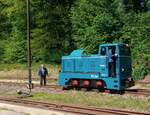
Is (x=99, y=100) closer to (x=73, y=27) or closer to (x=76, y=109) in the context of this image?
(x=76, y=109)

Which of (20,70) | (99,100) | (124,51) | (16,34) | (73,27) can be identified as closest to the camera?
(99,100)


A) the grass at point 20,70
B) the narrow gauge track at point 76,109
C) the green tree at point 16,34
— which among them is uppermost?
the green tree at point 16,34

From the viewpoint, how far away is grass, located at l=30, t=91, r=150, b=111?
809 inches

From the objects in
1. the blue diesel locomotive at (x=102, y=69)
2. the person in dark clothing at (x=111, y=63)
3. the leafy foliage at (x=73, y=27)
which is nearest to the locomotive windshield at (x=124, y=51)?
the blue diesel locomotive at (x=102, y=69)

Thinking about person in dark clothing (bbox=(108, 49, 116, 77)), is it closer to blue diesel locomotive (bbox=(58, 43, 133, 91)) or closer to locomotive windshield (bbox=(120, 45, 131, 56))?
blue diesel locomotive (bbox=(58, 43, 133, 91))

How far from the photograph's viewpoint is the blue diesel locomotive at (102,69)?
87.0 ft

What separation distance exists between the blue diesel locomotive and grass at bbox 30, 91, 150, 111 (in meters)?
1.68

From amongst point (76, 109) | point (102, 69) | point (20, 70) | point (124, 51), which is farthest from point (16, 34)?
point (76, 109)

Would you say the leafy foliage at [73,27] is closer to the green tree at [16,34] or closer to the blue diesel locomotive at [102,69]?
the green tree at [16,34]

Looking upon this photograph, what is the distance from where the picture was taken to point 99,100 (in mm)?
22766

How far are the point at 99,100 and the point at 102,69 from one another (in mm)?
4760

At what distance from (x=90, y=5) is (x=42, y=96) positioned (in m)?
19.3

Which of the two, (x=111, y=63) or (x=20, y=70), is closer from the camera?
(x=111, y=63)

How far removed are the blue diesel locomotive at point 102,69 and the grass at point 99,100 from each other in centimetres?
168
